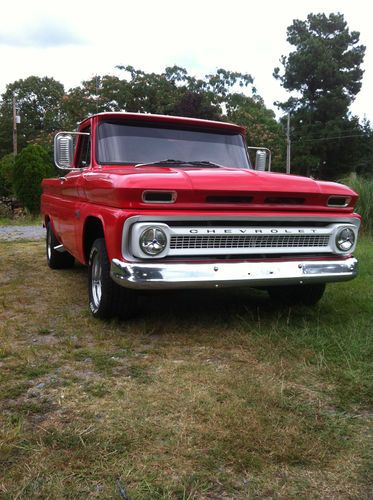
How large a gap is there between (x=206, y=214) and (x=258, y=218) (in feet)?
1.43

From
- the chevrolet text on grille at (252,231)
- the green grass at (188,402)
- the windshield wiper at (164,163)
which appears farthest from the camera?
the windshield wiper at (164,163)

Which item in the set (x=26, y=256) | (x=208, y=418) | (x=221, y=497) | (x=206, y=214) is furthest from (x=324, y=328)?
(x=26, y=256)

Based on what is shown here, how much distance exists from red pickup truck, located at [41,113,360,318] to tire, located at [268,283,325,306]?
0.01 meters

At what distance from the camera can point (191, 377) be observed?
3201mm

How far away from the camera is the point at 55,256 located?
6930 mm

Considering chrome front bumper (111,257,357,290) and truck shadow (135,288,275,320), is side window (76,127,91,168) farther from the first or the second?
chrome front bumper (111,257,357,290)

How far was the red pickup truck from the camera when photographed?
371 centimetres

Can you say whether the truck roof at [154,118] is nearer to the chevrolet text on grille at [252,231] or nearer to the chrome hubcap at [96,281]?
the chrome hubcap at [96,281]

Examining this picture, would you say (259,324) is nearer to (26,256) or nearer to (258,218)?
(258,218)

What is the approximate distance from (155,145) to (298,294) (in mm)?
1879

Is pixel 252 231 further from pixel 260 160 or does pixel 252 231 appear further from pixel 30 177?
pixel 30 177

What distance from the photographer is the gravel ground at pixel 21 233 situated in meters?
10.9

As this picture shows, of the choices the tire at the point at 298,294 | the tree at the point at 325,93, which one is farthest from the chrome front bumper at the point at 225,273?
the tree at the point at 325,93

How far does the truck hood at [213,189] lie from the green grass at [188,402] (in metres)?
0.97
